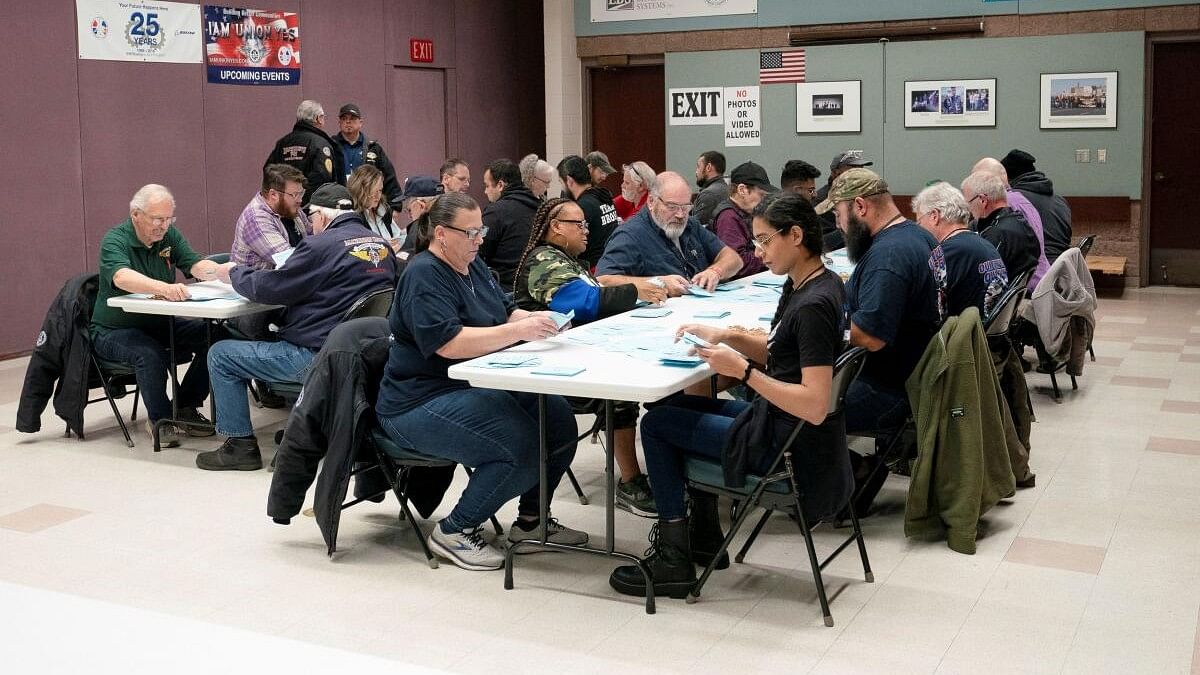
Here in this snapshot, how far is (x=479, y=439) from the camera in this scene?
13.4ft

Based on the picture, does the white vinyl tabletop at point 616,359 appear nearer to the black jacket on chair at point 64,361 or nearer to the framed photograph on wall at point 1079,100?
the black jacket on chair at point 64,361

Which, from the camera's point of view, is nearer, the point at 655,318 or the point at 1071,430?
the point at 655,318

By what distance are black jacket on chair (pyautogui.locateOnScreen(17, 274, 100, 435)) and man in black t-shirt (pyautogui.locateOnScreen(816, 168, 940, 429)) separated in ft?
11.9

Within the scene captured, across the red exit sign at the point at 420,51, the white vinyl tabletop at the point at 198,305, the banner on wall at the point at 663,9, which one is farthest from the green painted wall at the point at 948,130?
the white vinyl tabletop at the point at 198,305

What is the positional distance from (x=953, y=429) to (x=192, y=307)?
329cm

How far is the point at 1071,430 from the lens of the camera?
611cm

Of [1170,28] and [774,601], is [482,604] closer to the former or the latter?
[774,601]

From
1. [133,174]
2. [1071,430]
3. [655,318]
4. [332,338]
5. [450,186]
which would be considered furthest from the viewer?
[133,174]

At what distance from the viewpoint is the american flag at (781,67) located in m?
12.1

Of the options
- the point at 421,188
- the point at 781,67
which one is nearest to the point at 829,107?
the point at 781,67

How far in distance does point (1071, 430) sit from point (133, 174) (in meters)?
6.83

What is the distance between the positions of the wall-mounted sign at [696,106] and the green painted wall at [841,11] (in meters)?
0.63

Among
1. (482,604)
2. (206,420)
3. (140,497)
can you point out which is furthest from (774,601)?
(206,420)

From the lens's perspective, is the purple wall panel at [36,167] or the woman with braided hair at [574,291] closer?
the woman with braided hair at [574,291]
